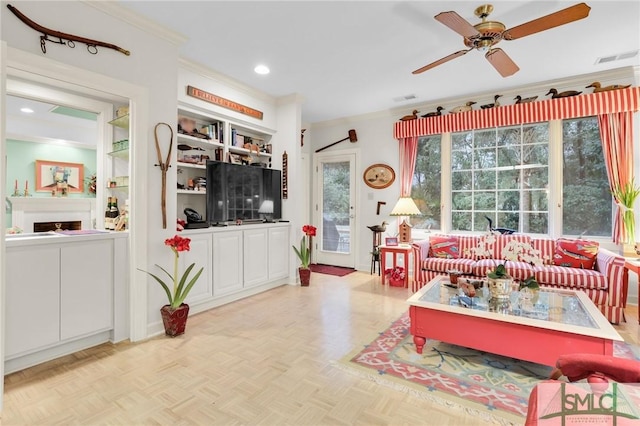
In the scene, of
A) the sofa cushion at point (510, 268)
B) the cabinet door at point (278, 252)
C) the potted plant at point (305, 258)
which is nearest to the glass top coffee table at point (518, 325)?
the sofa cushion at point (510, 268)

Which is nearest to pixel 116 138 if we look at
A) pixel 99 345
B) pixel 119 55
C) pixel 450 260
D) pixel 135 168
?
pixel 135 168

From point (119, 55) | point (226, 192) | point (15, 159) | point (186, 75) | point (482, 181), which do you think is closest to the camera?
point (119, 55)

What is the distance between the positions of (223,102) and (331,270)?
3216 millimetres

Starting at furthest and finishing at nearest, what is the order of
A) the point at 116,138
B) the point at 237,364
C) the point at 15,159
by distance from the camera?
the point at 116,138
the point at 15,159
the point at 237,364

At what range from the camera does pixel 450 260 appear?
3.88 metres

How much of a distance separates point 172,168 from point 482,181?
13.4ft

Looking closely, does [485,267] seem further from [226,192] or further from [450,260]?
[226,192]

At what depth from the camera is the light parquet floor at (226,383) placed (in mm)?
1716

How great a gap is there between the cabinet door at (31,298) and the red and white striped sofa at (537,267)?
140 inches

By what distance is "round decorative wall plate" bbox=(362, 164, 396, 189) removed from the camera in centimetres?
520

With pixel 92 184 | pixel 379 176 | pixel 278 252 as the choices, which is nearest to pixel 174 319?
pixel 92 184

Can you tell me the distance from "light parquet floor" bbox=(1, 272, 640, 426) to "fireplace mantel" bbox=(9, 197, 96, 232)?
4.00 feet

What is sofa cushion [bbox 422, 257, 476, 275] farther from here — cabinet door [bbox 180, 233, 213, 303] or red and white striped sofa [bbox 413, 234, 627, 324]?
cabinet door [bbox 180, 233, 213, 303]

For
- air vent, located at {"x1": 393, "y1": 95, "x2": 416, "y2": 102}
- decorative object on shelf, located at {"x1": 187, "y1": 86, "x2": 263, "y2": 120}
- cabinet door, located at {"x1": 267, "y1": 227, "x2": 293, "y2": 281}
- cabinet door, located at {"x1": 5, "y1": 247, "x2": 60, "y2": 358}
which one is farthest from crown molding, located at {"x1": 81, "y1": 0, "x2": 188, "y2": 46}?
air vent, located at {"x1": 393, "y1": 95, "x2": 416, "y2": 102}
